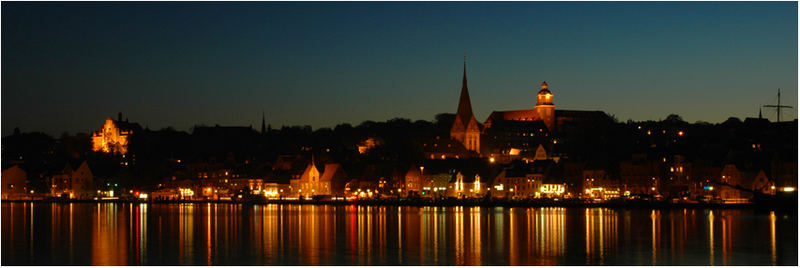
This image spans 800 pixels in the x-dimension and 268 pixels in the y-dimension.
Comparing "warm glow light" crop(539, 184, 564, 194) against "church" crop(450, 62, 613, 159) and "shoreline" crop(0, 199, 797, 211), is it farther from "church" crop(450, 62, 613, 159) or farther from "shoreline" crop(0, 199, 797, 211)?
"church" crop(450, 62, 613, 159)

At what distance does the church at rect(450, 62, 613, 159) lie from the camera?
134 m

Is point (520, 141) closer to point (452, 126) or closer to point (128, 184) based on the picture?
point (452, 126)

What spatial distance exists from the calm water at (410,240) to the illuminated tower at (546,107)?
77.9 meters

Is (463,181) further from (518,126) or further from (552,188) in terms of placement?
(518,126)

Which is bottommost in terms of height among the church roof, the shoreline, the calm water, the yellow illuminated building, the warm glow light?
the calm water

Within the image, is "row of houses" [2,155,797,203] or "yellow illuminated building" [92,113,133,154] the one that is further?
"yellow illuminated building" [92,113,133,154]

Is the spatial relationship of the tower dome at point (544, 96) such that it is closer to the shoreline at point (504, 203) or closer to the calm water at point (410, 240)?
the shoreline at point (504, 203)

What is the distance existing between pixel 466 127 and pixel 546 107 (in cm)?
1203

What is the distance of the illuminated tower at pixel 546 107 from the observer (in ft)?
463

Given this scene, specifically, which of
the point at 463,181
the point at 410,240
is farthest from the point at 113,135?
the point at 410,240

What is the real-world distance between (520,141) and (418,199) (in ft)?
152

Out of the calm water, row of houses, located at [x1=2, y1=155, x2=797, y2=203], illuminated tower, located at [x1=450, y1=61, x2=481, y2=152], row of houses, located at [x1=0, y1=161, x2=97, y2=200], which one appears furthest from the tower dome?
the calm water

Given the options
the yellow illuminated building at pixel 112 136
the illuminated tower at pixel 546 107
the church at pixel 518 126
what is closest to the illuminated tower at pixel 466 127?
the church at pixel 518 126

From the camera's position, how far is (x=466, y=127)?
5364 inches
